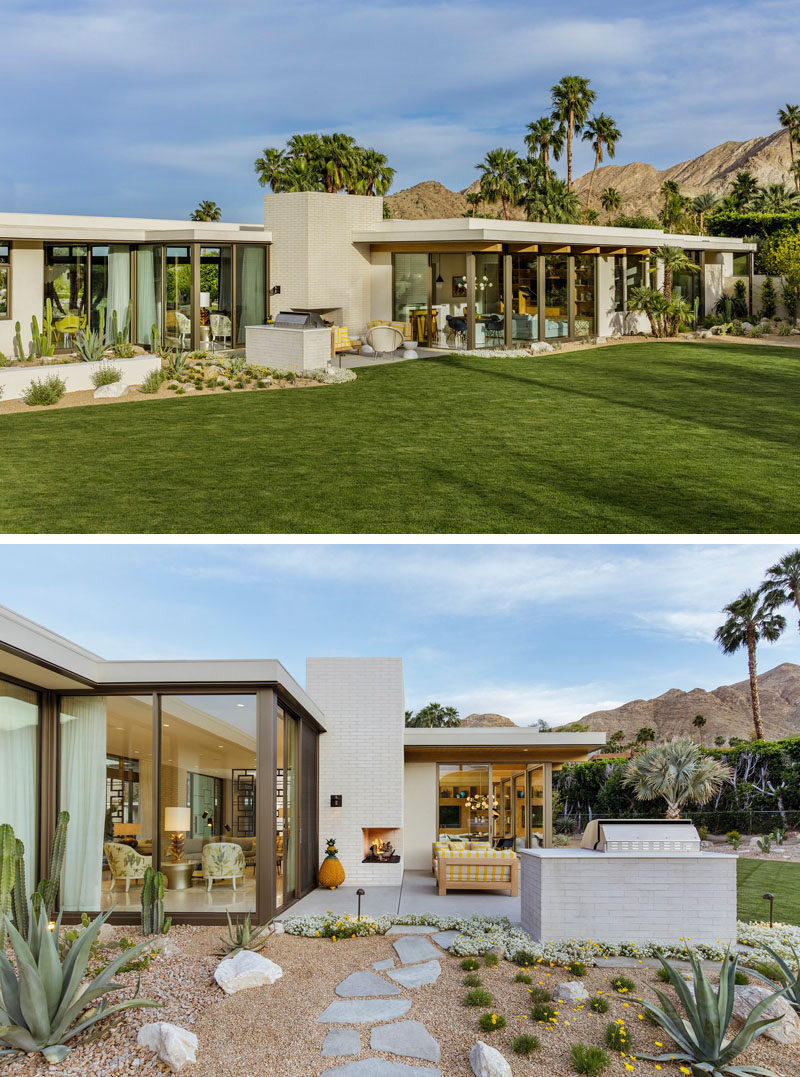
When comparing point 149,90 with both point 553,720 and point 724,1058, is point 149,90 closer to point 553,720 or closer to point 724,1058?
point 553,720

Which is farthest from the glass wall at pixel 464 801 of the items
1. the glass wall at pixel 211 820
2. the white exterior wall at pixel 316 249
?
the white exterior wall at pixel 316 249

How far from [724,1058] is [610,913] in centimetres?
273

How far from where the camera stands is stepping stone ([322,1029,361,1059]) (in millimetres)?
6687

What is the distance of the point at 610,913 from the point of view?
366 inches

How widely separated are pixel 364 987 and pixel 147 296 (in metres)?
17.8

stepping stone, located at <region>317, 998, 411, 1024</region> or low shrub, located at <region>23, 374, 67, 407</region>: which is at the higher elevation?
low shrub, located at <region>23, 374, 67, 407</region>

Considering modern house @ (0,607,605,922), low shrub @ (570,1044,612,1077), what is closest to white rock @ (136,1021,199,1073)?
low shrub @ (570,1044,612,1077)

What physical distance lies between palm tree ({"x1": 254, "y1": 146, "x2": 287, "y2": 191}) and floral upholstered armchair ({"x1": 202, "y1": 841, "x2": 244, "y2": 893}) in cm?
4270

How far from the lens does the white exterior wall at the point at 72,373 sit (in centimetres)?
1628

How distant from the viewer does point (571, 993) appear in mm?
7566

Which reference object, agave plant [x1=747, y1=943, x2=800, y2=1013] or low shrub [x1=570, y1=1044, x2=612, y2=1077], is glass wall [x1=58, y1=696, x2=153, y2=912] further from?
agave plant [x1=747, y1=943, x2=800, y2=1013]

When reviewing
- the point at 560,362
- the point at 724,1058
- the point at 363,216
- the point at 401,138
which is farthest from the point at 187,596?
the point at 401,138

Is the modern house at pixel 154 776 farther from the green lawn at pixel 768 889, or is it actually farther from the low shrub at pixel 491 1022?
the green lawn at pixel 768 889

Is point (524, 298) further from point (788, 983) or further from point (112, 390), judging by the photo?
point (788, 983)
